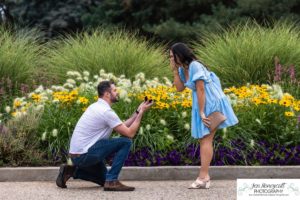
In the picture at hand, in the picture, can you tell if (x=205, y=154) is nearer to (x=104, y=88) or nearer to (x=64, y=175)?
(x=104, y=88)

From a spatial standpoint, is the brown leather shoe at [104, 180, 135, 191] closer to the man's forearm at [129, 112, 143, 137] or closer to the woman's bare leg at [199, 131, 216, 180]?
the man's forearm at [129, 112, 143, 137]

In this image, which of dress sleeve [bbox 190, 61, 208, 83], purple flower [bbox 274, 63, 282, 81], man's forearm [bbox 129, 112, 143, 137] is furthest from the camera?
purple flower [bbox 274, 63, 282, 81]

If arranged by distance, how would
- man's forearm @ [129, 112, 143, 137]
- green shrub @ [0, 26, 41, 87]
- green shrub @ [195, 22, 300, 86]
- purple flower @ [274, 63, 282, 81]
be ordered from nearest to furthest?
man's forearm @ [129, 112, 143, 137] → purple flower @ [274, 63, 282, 81] → green shrub @ [0, 26, 41, 87] → green shrub @ [195, 22, 300, 86]

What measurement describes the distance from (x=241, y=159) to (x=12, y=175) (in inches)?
109

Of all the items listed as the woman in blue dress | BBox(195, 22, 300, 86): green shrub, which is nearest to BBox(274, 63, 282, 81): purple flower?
BBox(195, 22, 300, 86): green shrub

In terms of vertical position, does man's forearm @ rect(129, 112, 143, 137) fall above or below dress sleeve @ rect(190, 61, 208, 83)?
below

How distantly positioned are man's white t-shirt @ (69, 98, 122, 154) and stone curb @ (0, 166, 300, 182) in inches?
36.7

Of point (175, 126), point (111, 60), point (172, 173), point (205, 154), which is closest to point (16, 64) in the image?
point (111, 60)

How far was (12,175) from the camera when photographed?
9.44 meters

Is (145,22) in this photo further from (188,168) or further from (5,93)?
(188,168)

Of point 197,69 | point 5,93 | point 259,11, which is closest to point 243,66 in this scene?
point 5,93

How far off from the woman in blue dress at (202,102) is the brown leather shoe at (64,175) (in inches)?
52.3

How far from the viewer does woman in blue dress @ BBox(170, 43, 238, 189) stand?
857cm

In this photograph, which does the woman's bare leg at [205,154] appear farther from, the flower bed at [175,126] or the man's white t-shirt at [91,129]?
the flower bed at [175,126]
